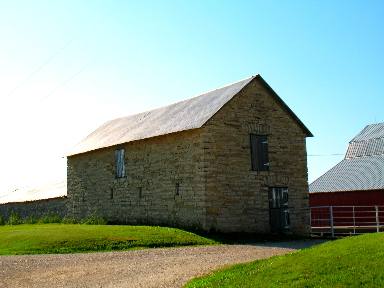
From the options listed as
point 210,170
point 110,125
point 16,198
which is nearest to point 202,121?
point 210,170

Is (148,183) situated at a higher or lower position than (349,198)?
higher

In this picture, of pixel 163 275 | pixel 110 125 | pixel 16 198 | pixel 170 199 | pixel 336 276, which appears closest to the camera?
pixel 336 276

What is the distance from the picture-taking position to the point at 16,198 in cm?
4116

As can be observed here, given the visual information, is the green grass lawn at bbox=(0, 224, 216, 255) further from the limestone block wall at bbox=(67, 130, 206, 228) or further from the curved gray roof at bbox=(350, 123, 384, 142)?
the curved gray roof at bbox=(350, 123, 384, 142)

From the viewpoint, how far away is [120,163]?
28.0m

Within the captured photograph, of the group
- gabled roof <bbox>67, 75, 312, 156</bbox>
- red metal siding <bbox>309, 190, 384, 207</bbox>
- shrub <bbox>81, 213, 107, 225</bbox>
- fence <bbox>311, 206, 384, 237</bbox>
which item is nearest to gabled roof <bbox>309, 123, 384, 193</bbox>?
red metal siding <bbox>309, 190, 384, 207</bbox>

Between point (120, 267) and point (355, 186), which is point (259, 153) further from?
point (120, 267)

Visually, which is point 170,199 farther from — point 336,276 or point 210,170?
point 336,276

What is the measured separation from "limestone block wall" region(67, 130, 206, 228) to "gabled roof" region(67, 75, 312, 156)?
42cm

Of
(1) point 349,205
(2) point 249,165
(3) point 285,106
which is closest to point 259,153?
(2) point 249,165

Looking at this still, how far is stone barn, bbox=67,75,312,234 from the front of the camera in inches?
891

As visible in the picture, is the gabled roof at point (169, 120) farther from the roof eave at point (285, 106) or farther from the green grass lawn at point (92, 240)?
the green grass lawn at point (92, 240)

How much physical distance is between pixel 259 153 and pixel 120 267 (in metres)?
12.6

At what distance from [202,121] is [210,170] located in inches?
85.7
